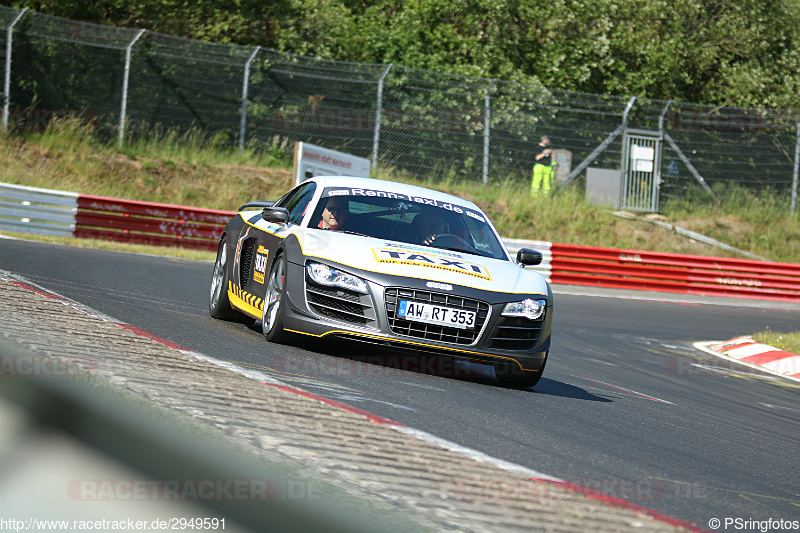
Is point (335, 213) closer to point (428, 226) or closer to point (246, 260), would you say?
point (428, 226)

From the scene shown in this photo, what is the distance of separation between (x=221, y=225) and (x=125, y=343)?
16151mm

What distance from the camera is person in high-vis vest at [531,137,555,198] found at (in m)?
26.1

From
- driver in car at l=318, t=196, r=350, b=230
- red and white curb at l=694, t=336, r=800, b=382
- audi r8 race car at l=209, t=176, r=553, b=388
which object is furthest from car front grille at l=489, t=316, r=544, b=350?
red and white curb at l=694, t=336, r=800, b=382

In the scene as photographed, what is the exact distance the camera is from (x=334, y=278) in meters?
6.61

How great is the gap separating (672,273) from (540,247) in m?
3.58

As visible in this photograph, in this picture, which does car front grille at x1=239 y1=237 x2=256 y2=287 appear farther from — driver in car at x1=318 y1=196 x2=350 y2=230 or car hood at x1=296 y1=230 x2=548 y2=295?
car hood at x1=296 y1=230 x2=548 y2=295

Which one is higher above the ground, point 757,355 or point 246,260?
point 246,260

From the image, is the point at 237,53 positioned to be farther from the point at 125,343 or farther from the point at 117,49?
the point at 125,343

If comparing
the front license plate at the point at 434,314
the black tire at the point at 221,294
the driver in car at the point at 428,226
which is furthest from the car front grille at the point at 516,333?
the black tire at the point at 221,294

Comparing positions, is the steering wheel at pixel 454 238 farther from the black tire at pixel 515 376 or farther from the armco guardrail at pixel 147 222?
the armco guardrail at pixel 147 222

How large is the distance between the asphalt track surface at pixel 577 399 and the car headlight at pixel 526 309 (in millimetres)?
554

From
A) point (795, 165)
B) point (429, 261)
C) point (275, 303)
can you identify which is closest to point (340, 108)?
point (795, 165)

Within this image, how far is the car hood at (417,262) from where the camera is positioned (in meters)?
6.64

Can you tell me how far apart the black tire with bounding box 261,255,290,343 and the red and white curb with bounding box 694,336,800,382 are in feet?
23.9
